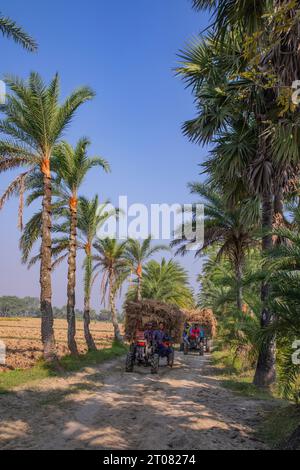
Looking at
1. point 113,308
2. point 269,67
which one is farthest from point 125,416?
point 113,308

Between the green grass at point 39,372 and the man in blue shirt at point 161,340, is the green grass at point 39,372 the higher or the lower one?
the lower one

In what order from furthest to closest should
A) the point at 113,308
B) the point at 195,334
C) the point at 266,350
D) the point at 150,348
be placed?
the point at 113,308
the point at 195,334
the point at 150,348
the point at 266,350

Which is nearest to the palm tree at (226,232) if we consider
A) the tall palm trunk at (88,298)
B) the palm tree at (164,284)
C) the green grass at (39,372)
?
the tall palm trunk at (88,298)

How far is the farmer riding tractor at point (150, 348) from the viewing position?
1533cm

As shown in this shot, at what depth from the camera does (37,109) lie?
15430 mm

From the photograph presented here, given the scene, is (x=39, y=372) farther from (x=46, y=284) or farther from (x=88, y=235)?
(x=88, y=235)

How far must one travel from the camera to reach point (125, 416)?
7.92 metres

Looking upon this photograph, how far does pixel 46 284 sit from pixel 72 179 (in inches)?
215

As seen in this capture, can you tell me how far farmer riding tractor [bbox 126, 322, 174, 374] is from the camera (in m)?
15.3

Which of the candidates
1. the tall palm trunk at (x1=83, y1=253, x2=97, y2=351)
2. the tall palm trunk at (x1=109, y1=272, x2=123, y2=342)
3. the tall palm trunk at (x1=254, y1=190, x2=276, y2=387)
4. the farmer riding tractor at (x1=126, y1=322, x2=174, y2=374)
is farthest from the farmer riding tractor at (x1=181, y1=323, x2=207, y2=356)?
the tall palm trunk at (x1=254, y1=190, x2=276, y2=387)

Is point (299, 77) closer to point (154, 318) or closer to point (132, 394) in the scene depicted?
point (132, 394)

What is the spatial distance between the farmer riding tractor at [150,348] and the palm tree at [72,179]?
378cm

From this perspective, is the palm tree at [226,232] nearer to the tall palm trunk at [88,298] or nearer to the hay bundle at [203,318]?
the tall palm trunk at [88,298]
